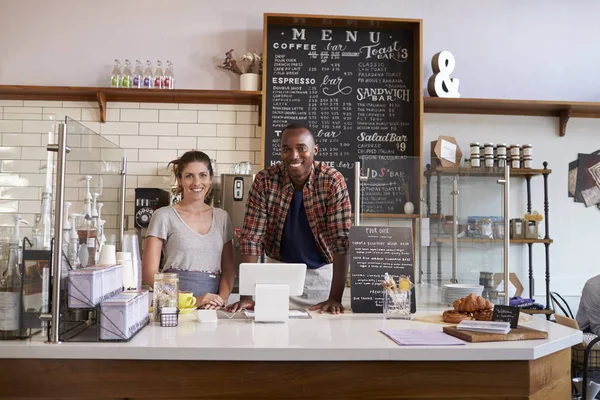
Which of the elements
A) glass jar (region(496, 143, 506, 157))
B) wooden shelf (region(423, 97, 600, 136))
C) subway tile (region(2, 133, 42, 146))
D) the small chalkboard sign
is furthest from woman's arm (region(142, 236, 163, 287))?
glass jar (region(496, 143, 506, 157))

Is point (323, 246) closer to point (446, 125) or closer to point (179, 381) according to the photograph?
point (179, 381)

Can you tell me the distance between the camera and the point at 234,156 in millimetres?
4578

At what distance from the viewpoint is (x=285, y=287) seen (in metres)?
2.01

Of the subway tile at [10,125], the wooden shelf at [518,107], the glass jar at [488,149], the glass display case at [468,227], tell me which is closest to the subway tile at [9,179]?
the subway tile at [10,125]

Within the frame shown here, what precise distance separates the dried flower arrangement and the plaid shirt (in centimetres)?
207

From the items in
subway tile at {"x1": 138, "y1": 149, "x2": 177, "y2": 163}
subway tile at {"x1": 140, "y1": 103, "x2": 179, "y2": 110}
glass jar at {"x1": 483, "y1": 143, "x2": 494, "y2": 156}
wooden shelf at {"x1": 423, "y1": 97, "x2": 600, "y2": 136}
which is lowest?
subway tile at {"x1": 138, "y1": 149, "x2": 177, "y2": 163}

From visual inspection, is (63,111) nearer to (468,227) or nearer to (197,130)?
(197,130)

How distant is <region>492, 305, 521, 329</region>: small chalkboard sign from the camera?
190 centimetres

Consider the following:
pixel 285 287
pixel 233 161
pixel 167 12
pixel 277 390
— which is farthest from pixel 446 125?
pixel 277 390

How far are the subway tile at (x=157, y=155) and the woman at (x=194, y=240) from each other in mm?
1745

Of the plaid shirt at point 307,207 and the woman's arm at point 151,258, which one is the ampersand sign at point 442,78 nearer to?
the plaid shirt at point 307,207

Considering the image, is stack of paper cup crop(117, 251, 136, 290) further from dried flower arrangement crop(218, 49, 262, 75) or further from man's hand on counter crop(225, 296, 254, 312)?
dried flower arrangement crop(218, 49, 262, 75)

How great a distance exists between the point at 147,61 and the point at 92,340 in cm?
321

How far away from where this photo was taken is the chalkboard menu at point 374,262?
2264mm
